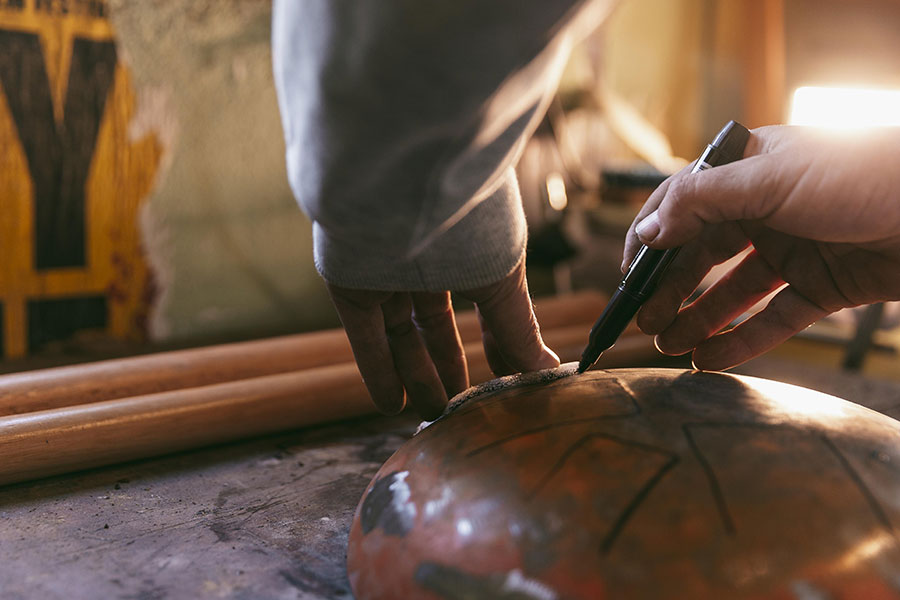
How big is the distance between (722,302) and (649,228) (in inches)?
9.3

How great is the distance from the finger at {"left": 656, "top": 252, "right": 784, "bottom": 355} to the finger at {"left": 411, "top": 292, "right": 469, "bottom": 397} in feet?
0.95

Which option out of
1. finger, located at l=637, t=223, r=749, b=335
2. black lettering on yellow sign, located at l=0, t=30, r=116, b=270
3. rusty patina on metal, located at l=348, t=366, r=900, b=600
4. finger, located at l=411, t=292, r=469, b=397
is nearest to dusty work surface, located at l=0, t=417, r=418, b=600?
rusty patina on metal, located at l=348, t=366, r=900, b=600

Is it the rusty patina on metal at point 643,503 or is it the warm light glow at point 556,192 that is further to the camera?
the warm light glow at point 556,192

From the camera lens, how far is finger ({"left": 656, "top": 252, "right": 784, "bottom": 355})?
3.36ft

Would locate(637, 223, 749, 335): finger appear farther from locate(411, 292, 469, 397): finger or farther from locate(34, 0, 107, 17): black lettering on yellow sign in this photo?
locate(34, 0, 107, 17): black lettering on yellow sign

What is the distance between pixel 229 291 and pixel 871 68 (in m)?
3.13

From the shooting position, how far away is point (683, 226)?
829 millimetres

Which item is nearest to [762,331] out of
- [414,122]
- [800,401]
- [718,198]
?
[800,401]

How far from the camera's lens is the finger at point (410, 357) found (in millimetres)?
949

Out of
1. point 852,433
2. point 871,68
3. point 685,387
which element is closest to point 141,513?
point 685,387

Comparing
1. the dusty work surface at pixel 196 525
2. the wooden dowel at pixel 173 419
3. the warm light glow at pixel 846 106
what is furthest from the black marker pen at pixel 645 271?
the warm light glow at pixel 846 106

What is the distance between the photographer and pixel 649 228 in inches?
34.0

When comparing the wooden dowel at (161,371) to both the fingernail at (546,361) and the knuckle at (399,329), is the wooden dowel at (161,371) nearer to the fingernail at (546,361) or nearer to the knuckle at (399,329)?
the knuckle at (399,329)

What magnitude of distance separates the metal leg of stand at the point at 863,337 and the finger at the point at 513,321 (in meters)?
1.48
